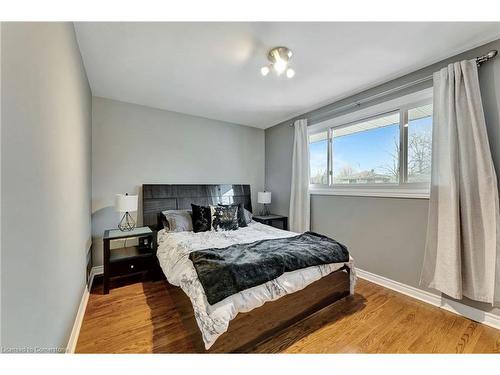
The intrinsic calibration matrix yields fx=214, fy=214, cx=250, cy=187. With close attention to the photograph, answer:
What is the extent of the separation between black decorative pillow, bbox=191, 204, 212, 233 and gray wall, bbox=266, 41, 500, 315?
5.51 feet

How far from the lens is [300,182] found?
3.57m

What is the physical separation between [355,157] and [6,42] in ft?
10.9

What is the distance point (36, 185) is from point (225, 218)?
7.18 ft

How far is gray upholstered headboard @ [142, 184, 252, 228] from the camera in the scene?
3221mm

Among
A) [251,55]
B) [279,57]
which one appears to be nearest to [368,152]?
[279,57]

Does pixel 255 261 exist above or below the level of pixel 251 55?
below

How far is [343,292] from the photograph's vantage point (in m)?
2.25

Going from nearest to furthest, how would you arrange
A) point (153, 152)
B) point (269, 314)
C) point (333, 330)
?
1. point (269, 314)
2. point (333, 330)
3. point (153, 152)

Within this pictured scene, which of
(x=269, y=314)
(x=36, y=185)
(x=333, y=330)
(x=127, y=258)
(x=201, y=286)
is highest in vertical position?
(x=36, y=185)

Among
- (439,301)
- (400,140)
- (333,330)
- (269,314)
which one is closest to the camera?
(269,314)

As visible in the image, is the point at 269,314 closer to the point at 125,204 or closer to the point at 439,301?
the point at 439,301

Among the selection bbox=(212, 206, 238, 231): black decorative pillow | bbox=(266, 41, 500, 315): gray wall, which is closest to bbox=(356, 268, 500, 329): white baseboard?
bbox=(266, 41, 500, 315): gray wall

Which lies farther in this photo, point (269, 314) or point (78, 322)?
point (78, 322)
